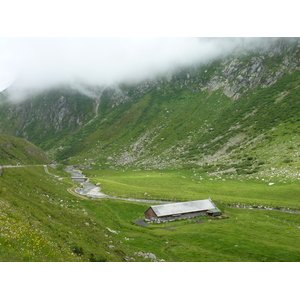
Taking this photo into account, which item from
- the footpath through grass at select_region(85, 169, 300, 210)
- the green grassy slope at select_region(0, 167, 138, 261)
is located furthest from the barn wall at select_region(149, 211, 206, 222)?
the green grassy slope at select_region(0, 167, 138, 261)

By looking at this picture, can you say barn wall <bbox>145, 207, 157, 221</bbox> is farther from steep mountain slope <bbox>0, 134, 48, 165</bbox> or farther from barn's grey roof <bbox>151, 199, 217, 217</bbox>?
steep mountain slope <bbox>0, 134, 48, 165</bbox>

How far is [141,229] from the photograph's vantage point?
61.1 meters

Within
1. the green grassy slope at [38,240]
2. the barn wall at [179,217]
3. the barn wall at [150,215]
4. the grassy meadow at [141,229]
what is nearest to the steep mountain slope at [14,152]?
the grassy meadow at [141,229]

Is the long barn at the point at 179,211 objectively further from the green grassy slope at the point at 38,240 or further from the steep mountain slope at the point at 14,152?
the steep mountain slope at the point at 14,152

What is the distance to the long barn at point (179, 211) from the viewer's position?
6969 centimetres

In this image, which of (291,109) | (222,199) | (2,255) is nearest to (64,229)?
(2,255)

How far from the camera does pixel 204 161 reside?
6870 inches

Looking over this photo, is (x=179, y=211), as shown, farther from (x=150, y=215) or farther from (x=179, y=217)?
(x=150, y=215)

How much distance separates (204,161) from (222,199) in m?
84.7

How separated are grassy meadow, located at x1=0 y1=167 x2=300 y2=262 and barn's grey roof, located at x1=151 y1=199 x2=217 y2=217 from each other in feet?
13.0

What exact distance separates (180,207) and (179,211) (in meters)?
1.64

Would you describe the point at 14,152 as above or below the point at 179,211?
above

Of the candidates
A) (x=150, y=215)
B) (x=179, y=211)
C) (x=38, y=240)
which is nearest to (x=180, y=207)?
(x=179, y=211)

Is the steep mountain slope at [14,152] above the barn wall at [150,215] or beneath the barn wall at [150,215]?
above
